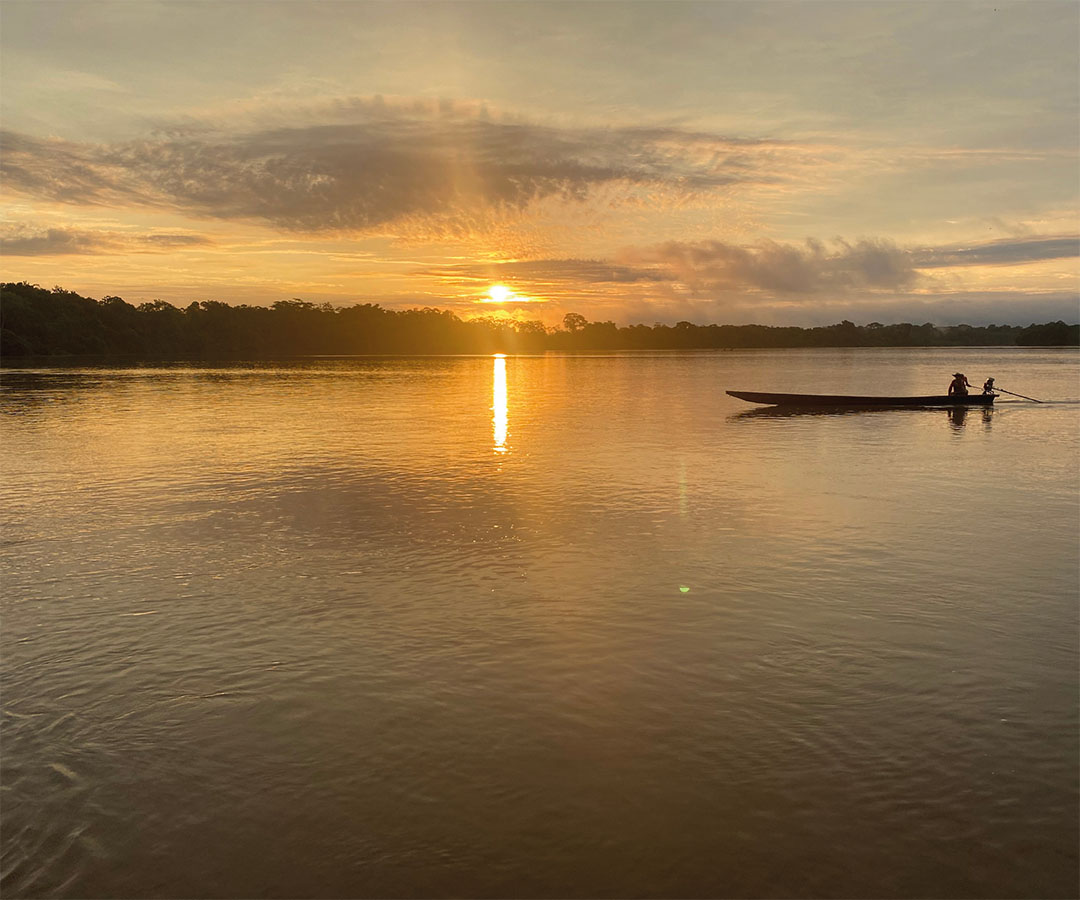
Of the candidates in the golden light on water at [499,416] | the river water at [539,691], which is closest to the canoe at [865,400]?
the golden light on water at [499,416]

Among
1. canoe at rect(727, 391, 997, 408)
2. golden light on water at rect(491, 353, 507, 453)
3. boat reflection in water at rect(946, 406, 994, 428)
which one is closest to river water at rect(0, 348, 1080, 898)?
golden light on water at rect(491, 353, 507, 453)

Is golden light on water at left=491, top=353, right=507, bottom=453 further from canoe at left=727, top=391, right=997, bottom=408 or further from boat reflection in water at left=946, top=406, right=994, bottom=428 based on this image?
boat reflection in water at left=946, top=406, right=994, bottom=428

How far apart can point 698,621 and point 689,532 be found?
7038 millimetres

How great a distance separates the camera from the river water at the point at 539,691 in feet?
27.8

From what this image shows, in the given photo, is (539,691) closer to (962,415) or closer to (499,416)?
(499,416)

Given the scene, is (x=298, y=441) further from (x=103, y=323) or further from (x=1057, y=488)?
(x=103, y=323)

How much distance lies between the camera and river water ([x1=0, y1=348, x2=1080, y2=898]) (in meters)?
8.47

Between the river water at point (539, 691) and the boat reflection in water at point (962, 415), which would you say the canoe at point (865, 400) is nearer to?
the boat reflection in water at point (962, 415)

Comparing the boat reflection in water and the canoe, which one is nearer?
the boat reflection in water

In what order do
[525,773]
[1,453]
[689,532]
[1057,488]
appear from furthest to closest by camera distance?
1. [1,453]
2. [1057,488]
3. [689,532]
4. [525,773]

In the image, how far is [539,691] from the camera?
12102mm

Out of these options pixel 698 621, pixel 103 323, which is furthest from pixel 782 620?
pixel 103 323

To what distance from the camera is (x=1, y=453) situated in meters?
36.7

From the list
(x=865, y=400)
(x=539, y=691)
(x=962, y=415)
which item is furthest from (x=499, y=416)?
(x=539, y=691)
